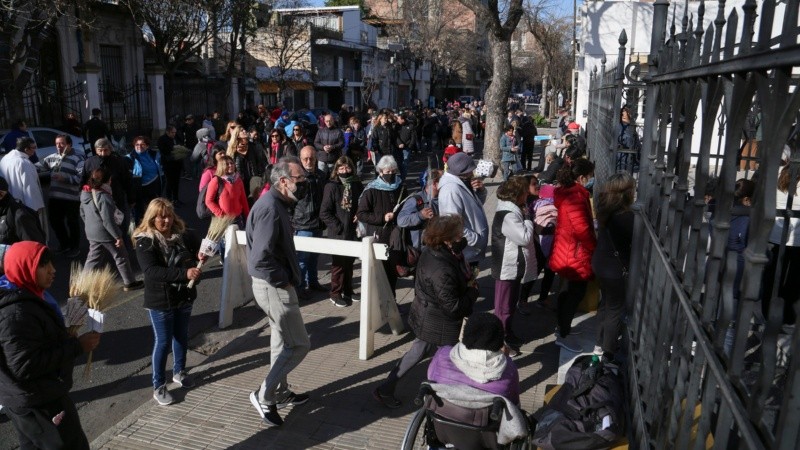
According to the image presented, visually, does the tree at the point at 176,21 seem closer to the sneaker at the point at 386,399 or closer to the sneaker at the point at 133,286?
the sneaker at the point at 133,286

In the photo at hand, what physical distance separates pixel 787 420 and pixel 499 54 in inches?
622

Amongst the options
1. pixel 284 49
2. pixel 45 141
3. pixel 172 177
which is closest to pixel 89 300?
pixel 172 177

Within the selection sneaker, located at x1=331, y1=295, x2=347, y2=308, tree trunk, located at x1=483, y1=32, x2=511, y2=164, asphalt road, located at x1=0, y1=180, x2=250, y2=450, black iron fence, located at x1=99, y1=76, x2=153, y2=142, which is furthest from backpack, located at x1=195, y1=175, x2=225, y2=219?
black iron fence, located at x1=99, y1=76, x2=153, y2=142

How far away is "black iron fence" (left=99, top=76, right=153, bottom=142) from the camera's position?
23703 millimetres

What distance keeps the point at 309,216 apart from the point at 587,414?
4493 millimetres

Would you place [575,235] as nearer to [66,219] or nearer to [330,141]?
[66,219]

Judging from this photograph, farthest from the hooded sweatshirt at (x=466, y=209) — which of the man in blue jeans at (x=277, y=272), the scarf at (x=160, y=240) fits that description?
the scarf at (x=160, y=240)

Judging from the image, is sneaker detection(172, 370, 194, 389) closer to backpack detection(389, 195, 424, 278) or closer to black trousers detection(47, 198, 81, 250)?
backpack detection(389, 195, 424, 278)

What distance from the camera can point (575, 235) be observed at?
584cm

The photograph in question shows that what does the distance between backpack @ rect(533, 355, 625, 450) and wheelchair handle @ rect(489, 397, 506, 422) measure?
315mm

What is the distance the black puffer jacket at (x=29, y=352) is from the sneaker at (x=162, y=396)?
158cm

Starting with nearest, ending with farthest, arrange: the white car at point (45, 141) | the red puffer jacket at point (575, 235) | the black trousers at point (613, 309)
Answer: the black trousers at point (613, 309), the red puffer jacket at point (575, 235), the white car at point (45, 141)

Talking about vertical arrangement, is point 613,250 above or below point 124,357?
above

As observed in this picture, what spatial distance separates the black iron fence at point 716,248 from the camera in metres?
1.52
